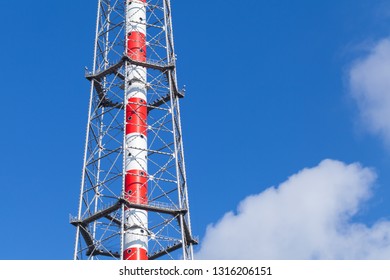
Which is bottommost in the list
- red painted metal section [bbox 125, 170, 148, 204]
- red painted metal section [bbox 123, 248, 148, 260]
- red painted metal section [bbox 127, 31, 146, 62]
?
red painted metal section [bbox 123, 248, 148, 260]

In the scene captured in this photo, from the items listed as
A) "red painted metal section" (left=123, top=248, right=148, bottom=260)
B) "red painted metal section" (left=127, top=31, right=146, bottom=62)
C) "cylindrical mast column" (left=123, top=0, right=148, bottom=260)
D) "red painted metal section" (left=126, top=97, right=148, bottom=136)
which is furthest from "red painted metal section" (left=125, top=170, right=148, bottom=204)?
"red painted metal section" (left=127, top=31, right=146, bottom=62)

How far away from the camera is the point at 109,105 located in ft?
201

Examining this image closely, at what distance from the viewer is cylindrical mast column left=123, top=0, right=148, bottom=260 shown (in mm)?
51781

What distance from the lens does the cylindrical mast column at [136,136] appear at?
5178 centimetres

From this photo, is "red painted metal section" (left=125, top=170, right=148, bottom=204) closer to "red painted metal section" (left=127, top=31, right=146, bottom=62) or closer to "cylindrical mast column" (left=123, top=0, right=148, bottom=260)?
"cylindrical mast column" (left=123, top=0, right=148, bottom=260)

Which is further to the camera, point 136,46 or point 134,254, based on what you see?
point 136,46

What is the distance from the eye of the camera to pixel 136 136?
184 feet

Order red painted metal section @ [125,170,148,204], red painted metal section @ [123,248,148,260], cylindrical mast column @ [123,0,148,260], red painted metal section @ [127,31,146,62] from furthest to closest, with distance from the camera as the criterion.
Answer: red painted metal section @ [127,31,146,62] → red painted metal section @ [125,170,148,204] → cylindrical mast column @ [123,0,148,260] → red painted metal section @ [123,248,148,260]

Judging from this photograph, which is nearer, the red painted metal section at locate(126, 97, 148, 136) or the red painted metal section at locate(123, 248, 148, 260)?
the red painted metal section at locate(123, 248, 148, 260)

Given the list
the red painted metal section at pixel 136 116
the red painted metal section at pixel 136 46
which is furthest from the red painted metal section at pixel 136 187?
the red painted metal section at pixel 136 46

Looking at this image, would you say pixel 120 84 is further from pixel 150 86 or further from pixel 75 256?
pixel 75 256

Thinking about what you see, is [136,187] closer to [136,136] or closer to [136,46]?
[136,136]

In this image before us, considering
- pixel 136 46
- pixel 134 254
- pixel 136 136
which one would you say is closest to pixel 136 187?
pixel 136 136
